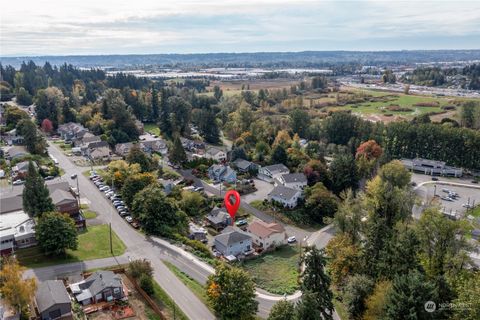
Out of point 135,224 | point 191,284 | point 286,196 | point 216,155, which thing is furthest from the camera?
point 216,155

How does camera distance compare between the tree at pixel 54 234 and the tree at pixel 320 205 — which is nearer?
the tree at pixel 54 234

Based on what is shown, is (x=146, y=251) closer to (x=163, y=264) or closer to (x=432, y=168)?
(x=163, y=264)

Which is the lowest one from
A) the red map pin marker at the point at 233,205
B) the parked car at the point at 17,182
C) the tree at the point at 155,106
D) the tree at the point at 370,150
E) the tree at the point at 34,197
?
the red map pin marker at the point at 233,205

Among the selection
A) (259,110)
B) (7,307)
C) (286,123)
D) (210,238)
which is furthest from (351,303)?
(259,110)

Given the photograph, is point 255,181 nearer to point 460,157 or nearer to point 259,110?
point 460,157

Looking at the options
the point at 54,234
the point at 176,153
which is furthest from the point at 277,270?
the point at 176,153

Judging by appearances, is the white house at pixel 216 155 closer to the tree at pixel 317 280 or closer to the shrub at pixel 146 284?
the shrub at pixel 146 284

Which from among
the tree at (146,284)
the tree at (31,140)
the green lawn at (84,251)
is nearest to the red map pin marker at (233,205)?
the green lawn at (84,251)
